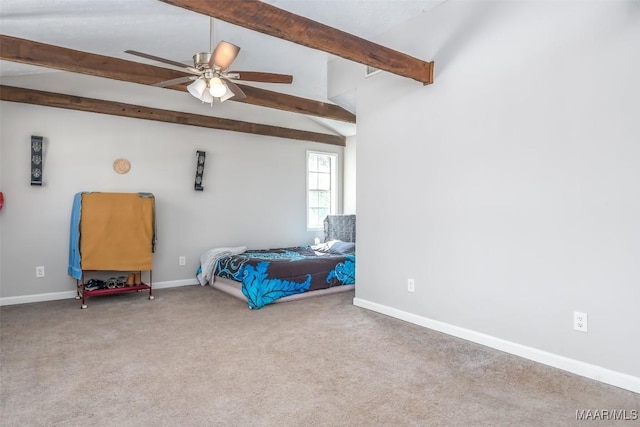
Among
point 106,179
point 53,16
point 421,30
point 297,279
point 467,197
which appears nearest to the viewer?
point 53,16

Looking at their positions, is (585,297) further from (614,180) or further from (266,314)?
(266,314)

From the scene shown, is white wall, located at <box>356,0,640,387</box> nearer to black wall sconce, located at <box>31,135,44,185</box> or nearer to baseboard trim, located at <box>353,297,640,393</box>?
baseboard trim, located at <box>353,297,640,393</box>

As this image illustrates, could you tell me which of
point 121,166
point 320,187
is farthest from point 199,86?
point 320,187

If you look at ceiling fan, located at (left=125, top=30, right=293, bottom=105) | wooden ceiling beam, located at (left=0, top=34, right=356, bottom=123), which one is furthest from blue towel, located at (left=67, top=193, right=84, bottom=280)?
ceiling fan, located at (left=125, top=30, right=293, bottom=105)

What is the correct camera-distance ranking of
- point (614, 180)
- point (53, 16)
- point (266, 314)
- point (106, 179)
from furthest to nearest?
point (106, 179) < point (266, 314) < point (53, 16) < point (614, 180)

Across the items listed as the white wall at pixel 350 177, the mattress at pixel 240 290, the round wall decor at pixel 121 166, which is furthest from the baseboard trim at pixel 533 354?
the round wall decor at pixel 121 166

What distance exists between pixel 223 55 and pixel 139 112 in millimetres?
2684

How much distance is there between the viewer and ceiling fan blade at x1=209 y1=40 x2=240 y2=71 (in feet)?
9.09

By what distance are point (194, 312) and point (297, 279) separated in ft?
3.75

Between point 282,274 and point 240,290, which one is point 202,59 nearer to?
point 282,274

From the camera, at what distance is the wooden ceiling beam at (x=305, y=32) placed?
2.11 meters

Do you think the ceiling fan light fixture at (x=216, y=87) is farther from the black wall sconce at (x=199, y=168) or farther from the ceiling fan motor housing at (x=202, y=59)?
the black wall sconce at (x=199, y=168)

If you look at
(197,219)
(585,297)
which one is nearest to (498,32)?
(585,297)

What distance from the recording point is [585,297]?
2.45m
